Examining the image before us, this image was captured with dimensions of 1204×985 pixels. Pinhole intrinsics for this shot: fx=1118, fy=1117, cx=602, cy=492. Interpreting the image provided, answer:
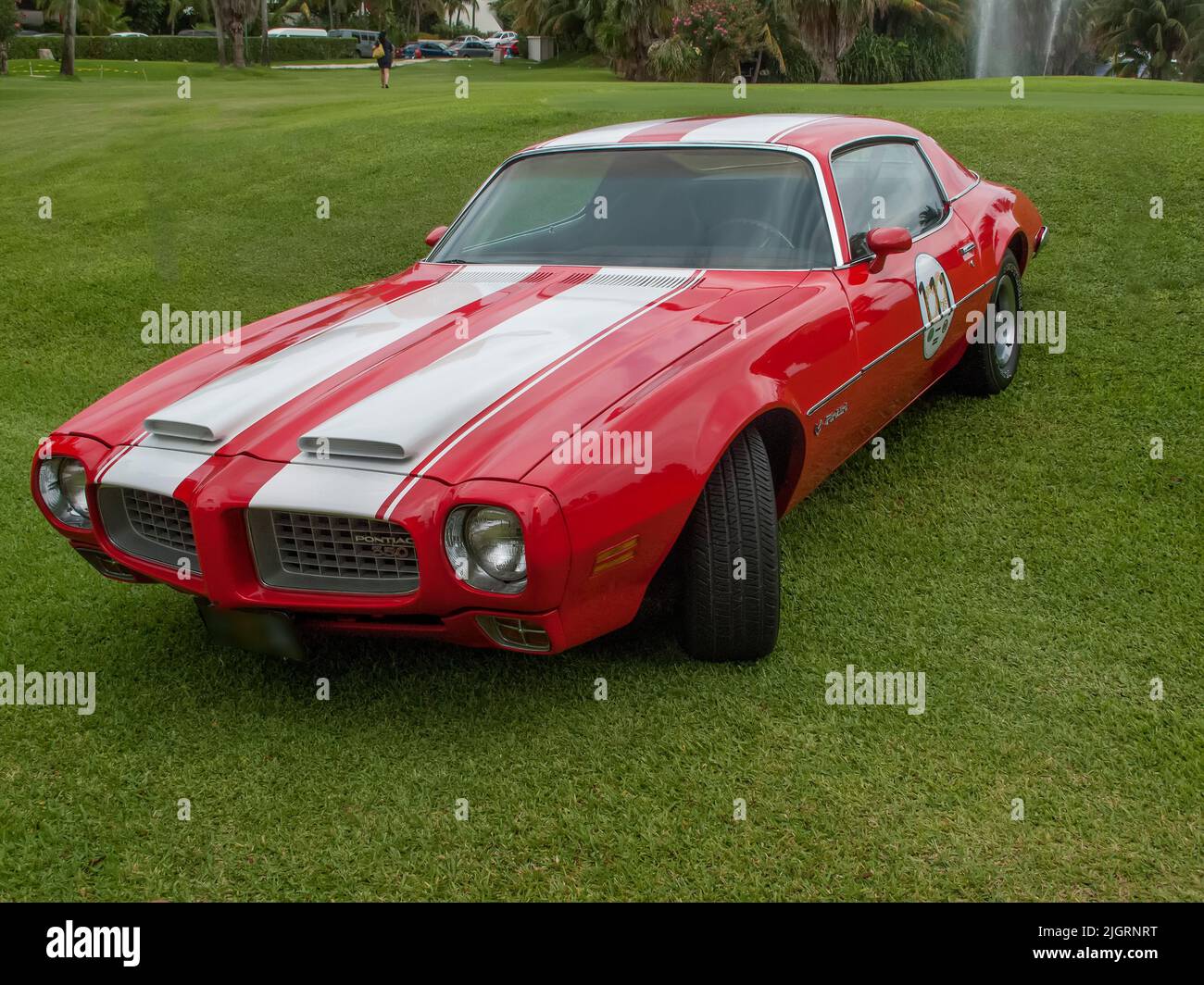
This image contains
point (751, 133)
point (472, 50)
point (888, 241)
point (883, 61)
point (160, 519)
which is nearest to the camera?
point (160, 519)

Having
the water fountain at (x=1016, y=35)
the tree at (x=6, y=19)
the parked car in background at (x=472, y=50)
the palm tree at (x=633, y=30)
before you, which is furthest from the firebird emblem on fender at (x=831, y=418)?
the parked car in background at (x=472, y=50)

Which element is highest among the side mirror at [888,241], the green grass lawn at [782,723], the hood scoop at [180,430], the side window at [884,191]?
the side window at [884,191]

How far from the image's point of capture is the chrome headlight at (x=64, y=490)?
3.02 meters

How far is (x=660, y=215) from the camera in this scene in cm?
385

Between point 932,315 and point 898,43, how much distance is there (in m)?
29.4

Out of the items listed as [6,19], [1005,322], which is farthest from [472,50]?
[1005,322]

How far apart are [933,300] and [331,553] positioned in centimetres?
256

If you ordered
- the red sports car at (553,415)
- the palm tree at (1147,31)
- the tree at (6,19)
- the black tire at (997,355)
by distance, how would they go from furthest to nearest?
1. the palm tree at (1147,31)
2. the tree at (6,19)
3. the black tire at (997,355)
4. the red sports car at (553,415)

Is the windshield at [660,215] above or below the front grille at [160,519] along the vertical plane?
above

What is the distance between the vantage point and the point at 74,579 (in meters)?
3.82

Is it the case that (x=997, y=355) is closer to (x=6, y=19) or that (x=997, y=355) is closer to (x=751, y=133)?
(x=751, y=133)

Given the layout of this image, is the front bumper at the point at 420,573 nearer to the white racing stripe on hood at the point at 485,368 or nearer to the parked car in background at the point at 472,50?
the white racing stripe on hood at the point at 485,368
